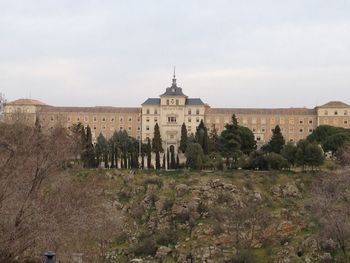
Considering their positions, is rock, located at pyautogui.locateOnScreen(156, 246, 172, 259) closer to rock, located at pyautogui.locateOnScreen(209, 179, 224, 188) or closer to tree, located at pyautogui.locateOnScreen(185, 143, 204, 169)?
rock, located at pyautogui.locateOnScreen(209, 179, 224, 188)

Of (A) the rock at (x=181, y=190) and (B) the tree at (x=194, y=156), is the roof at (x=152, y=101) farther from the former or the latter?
(A) the rock at (x=181, y=190)

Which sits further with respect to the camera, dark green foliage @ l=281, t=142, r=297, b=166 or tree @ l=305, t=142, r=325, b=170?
dark green foliage @ l=281, t=142, r=297, b=166

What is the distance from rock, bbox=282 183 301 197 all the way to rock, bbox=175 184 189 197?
20.9ft

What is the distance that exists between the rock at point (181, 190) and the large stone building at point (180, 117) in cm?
2932

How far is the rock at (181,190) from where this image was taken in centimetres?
3635

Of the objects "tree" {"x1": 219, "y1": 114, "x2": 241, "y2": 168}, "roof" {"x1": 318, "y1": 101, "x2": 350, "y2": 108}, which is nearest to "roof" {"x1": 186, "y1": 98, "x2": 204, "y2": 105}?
"roof" {"x1": 318, "y1": 101, "x2": 350, "y2": 108}

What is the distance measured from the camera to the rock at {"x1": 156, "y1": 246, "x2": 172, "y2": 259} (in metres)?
28.5

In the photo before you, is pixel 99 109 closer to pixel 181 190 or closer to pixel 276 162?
pixel 276 162

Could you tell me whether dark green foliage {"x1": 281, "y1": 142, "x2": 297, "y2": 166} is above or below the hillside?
above

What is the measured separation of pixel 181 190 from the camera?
36688 mm

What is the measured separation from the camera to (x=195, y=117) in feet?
229

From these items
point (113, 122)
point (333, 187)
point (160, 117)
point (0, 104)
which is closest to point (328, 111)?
point (160, 117)

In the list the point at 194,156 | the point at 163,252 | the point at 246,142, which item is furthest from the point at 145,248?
the point at 246,142

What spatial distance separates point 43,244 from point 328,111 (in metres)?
63.0
